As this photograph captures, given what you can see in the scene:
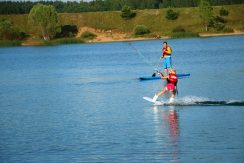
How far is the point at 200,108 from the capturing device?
75.0 ft

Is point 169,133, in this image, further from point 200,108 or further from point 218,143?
point 200,108

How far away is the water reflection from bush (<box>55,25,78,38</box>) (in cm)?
9555

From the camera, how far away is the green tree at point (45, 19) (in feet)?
369

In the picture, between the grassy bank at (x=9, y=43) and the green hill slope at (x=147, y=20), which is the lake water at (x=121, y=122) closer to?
the grassy bank at (x=9, y=43)

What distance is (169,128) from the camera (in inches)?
771

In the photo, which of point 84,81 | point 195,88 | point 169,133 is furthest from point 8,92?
point 169,133

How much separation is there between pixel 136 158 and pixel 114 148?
133 centimetres

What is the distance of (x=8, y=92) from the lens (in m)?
33.4

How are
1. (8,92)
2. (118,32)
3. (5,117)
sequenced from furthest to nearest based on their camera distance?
(118,32) < (8,92) < (5,117)

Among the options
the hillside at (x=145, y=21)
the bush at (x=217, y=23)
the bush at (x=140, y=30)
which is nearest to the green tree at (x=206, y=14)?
the bush at (x=217, y=23)

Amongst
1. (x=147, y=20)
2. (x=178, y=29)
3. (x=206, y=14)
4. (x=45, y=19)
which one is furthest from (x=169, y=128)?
(x=147, y=20)

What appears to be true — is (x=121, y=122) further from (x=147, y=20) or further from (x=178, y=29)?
(x=147, y=20)

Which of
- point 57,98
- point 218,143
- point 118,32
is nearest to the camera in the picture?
point 218,143

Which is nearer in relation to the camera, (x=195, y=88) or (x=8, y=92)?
(x=195, y=88)
